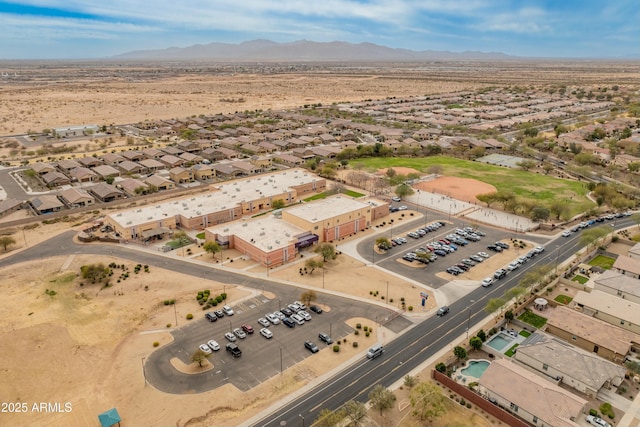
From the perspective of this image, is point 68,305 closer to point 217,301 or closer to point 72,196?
point 217,301

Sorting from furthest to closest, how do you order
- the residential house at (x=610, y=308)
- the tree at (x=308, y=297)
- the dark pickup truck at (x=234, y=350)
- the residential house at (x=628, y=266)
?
the residential house at (x=628, y=266) → the tree at (x=308, y=297) → the residential house at (x=610, y=308) → the dark pickup truck at (x=234, y=350)

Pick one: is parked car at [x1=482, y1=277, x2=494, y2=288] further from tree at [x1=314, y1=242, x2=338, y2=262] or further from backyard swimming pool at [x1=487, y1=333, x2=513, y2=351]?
tree at [x1=314, y1=242, x2=338, y2=262]

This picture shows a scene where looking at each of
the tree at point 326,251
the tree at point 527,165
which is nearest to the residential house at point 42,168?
the tree at point 326,251

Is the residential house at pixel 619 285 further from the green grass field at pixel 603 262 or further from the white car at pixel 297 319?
the white car at pixel 297 319

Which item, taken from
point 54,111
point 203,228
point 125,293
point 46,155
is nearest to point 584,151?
point 203,228

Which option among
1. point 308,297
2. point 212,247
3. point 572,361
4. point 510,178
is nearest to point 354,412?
point 308,297

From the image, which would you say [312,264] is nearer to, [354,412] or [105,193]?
[354,412]
